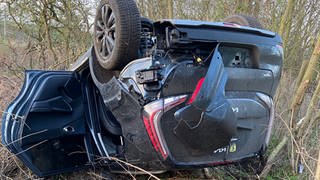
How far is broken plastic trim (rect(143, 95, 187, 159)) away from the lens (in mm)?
2518

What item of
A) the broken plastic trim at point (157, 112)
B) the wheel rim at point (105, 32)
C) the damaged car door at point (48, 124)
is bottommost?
the damaged car door at point (48, 124)

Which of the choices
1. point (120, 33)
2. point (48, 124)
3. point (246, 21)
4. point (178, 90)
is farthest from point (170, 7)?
point (178, 90)

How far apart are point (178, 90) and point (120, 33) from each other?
65 cm

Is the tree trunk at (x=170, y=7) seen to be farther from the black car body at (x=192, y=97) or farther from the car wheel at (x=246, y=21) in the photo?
the black car body at (x=192, y=97)

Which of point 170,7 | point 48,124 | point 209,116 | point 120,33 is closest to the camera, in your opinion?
point 209,116

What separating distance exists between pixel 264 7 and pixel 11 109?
5072 millimetres

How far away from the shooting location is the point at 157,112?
2514mm

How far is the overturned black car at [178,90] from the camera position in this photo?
8.29 feet

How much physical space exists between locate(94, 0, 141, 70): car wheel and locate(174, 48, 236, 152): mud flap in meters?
0.64

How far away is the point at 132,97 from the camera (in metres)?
2.70

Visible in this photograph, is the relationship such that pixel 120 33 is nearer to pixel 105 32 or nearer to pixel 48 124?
pixel 105 32

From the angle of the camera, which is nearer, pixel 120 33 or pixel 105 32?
pixel 120 33

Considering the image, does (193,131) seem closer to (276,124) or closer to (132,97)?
(132,97)

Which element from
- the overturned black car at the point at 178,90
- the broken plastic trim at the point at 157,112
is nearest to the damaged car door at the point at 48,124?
the overturned black car at the point at 178,90
